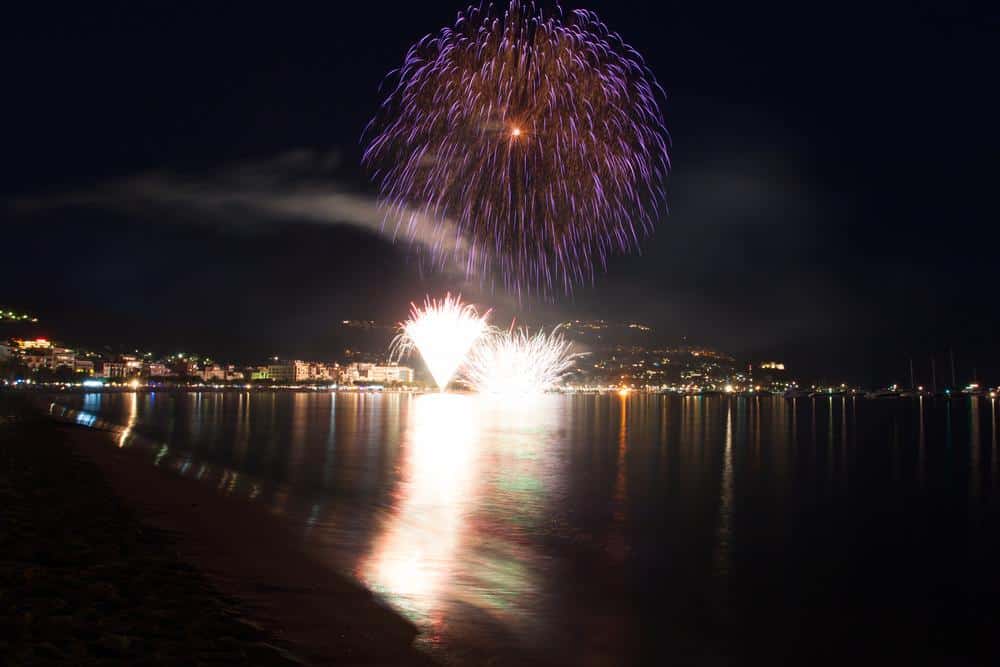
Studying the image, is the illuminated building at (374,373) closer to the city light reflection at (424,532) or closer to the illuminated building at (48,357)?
the illuminated building at (48,357)

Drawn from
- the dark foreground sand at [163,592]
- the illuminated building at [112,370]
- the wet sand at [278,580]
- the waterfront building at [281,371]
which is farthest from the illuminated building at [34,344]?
the dark foreground sand at [163,592]

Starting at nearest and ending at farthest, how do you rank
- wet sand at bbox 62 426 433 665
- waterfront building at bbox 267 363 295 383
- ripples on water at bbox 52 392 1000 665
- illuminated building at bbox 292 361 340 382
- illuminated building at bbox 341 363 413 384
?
wet sand at bbox 62 426 433 665
ripples on water at bbox 52 392 1000 665
waterfront building at bbox 267 363 295 383
illuminated building at bbox 292 361 340 382
illuminated building at bbox 341 363 413 384

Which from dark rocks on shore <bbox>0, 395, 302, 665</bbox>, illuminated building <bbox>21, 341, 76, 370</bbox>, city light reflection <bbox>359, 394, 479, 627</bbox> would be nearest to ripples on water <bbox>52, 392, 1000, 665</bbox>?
city light reflection <bbox>359, 394, 479, 627</bbox>

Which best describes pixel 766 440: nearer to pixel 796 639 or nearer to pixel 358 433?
pixel 358 433

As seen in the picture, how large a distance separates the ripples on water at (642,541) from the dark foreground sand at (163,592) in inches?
27.5

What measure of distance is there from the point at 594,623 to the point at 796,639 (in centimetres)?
213

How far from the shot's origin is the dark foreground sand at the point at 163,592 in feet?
18.3

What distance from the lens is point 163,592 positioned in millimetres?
7102

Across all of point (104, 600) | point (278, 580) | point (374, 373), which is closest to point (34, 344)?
point (374, 373)

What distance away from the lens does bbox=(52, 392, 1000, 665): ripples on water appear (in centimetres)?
842

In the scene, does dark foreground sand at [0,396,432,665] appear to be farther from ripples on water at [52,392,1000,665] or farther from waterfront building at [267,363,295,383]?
waterfront building at [267,363,295,383]

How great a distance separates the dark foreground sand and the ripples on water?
0.70 metres

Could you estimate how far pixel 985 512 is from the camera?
18469mm

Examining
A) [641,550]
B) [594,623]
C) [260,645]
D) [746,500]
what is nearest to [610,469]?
[746,500]
